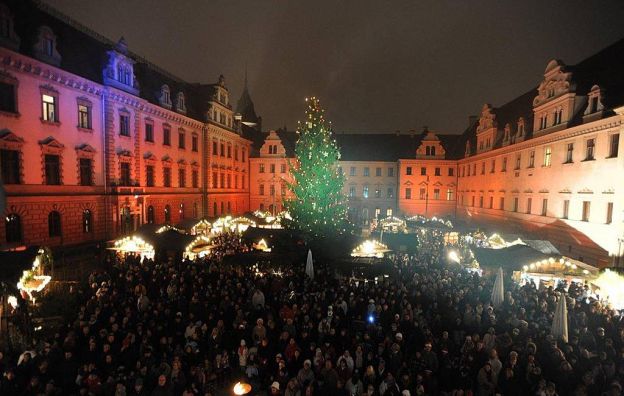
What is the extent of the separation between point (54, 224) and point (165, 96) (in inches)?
607

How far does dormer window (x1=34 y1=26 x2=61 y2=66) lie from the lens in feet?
68.7

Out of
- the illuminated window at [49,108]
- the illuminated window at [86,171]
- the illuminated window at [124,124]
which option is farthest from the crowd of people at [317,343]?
the illuminated window at [124,124]

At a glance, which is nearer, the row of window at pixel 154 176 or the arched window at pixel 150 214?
the row of window at pixel 154 176

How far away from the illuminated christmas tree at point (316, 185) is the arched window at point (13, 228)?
54.5 feet

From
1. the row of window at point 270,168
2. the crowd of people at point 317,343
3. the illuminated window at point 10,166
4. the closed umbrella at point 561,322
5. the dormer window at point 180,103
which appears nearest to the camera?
the crowd of people at point 317,343

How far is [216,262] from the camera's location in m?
18.5

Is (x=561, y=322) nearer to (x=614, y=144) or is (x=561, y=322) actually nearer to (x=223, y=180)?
(x=614, y=144)

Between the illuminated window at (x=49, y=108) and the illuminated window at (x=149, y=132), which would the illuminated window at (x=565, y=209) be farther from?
the illuminated window at (x=49, y=108)

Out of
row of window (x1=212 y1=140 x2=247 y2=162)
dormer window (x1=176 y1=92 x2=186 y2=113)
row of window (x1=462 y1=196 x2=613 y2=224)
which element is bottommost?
row of window (x1=462 y1=196 x2=613 y2=224)

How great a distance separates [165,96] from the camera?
33094mm

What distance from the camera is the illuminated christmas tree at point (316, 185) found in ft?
89.6

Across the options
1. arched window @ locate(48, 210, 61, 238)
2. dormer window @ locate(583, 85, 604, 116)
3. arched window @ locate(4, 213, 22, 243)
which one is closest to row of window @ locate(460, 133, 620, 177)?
dormer window @ locate(583, 85, 604, 116)

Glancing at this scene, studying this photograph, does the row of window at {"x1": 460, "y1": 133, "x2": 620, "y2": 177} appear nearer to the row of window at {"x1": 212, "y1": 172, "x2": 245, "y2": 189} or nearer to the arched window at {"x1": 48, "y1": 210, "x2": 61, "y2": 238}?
the row of window at {"x1": 212, "y1": 172, "x2": 245, "y2": 189}

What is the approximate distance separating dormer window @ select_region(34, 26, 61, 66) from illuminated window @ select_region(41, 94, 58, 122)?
83.5 inches
